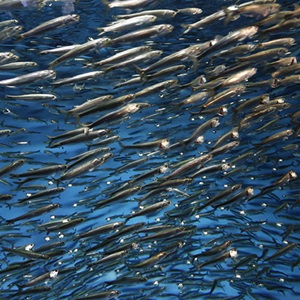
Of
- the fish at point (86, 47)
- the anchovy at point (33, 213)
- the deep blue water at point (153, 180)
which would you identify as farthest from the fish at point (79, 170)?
the fish at point (86, 47)

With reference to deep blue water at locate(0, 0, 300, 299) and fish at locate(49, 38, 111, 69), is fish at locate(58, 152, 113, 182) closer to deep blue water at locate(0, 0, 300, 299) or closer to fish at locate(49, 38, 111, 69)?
deep blue water at locate(0, 0, 300, 299)

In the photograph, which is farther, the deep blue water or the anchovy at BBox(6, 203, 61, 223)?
the deep blue water

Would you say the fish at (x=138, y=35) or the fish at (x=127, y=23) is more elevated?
the fish at (x=127, y=23)

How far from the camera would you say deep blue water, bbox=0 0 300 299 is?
991cm

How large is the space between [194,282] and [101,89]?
5967mm

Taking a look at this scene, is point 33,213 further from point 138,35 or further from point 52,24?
point 138,35

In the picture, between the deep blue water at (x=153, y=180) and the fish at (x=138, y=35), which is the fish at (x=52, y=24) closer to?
the fish at (x=138, y=35)

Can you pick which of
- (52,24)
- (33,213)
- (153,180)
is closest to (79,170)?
(33,213)

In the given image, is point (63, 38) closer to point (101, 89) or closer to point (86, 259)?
point (101, 89)

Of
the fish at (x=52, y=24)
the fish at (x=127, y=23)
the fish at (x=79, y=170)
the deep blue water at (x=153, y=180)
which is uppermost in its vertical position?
the fish at (x=52, y=24)

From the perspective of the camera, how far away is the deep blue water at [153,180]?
9.91 meters

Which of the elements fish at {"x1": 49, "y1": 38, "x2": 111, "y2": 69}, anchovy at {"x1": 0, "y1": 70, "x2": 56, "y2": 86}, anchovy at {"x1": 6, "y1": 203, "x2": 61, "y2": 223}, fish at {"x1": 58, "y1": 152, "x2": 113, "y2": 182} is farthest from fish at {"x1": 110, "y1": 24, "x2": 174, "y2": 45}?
anchovy at {"x1": 6, "y1": 203, "x2": 61, "y2": 223}

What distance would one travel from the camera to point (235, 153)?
505 inches

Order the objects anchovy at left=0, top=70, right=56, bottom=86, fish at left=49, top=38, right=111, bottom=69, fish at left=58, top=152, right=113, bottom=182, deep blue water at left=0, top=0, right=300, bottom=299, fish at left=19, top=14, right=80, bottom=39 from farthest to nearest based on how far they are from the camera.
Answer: deep blue water at left=0, top=0, right=300, bottom=299, fish at left=58, top=152, right=113, bottom=182, anchovy at left=0, top=70, right=56, bottom=86, fish at left=49, top=38, right=111, bottom=69, fish at left=19, top=14, right=80, bottom=39
